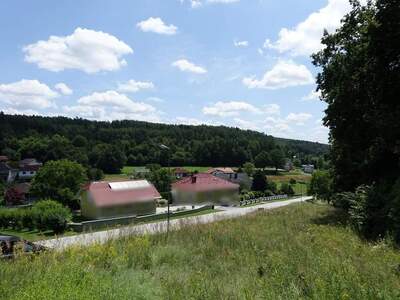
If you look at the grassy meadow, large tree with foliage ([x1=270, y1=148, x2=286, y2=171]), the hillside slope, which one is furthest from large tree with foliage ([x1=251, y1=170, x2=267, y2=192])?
the grassy meadow

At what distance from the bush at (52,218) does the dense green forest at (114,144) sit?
56438 mm

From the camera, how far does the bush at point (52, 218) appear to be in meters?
35.1

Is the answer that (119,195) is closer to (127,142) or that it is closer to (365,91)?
(365,91)

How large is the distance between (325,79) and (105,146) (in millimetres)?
91120

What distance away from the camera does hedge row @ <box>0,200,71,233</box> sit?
116 ft

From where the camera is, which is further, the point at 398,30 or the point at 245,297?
the point at 398,30

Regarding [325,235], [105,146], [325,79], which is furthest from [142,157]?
[325,235]

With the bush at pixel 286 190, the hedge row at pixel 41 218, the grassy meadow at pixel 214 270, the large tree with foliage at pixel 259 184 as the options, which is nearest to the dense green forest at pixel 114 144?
the bush at pixel 286 190

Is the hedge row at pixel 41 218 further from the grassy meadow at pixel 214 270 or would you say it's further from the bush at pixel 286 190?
the bush at pixel 286 190

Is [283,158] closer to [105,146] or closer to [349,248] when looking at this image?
[105,146]

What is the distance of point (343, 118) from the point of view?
767 inches

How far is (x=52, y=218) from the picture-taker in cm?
3556

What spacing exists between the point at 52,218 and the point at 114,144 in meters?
79.4

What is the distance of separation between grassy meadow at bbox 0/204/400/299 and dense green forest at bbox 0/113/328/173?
288ft
